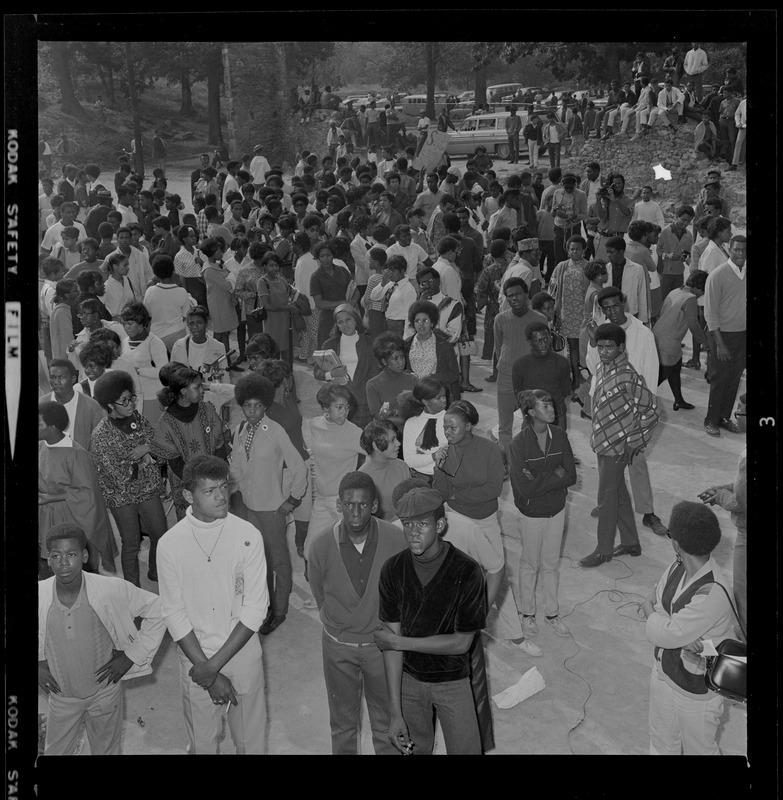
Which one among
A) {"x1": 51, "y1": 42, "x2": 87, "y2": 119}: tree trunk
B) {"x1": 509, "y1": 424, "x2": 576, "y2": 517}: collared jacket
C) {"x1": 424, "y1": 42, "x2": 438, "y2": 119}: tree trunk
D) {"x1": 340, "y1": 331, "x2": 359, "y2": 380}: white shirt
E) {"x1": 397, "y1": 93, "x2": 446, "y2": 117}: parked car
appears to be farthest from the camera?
{"x1": 397, "y1": 93, "x2": 446, "y2": 117}: parked car

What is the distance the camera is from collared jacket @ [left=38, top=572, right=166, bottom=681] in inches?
197

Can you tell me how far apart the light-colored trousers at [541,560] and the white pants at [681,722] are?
4.79ft

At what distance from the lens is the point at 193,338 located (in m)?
8.09

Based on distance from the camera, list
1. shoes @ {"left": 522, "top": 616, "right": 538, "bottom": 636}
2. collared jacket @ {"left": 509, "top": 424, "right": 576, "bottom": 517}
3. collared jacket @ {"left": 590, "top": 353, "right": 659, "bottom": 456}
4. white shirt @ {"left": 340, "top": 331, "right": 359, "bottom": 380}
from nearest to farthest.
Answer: collared jacket @ {"left": 509, "top": 424, "right": 576, "bottom": 517}
shoes @ {"left": 522, "top": 616, "right": 538, "bottom": 636}
collared jacket @ {"left": 590, "top": 353, "right": 659, "bottom": 456}
white shirt @ {"left": 340, "top": 331, "right": 359, "bottom": 380}

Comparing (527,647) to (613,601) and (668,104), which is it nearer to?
(613,601)

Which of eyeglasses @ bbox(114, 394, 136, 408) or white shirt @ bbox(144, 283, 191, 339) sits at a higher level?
white shirt @ bbox(144, 283, 191, 339)

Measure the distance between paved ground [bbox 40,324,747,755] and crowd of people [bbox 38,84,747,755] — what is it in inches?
6.6

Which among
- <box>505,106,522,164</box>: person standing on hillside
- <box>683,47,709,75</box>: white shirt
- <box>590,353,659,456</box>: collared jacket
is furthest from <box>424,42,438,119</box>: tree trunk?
<box>590,353,659,456</box>: collared jacket

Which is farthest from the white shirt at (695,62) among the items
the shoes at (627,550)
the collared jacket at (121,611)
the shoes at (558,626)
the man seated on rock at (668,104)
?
the collared jacket at (121,611)

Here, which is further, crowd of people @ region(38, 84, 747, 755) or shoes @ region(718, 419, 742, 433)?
shoes @ region(718, 419, 742, 433)

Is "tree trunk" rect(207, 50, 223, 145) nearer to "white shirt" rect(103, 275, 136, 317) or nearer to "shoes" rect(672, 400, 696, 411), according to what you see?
"white shirt" rect(103, 275, 136, 317)

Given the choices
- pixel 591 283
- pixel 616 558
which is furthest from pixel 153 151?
pixel 616 558
